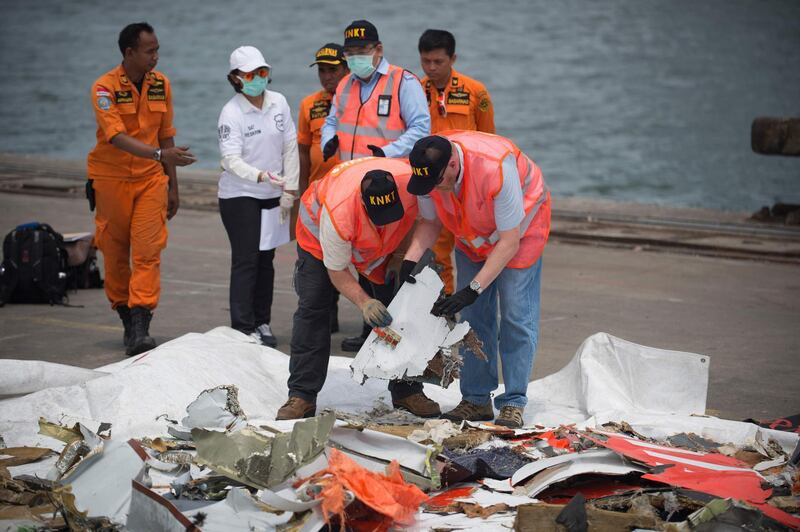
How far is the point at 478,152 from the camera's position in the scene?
17.2 feet

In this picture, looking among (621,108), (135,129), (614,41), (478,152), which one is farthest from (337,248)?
(614,41)

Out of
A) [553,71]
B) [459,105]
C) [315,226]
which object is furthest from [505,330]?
[553,71]

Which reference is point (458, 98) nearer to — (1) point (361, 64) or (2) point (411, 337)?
(1) point (361, 64)

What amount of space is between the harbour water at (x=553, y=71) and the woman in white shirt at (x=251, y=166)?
73.2ft

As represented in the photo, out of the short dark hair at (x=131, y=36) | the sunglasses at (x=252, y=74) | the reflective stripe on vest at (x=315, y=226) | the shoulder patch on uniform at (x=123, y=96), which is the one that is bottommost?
the reflective stripe on vest at (x=315, y=226)

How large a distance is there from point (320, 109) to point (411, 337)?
Answer: 310 centimetres

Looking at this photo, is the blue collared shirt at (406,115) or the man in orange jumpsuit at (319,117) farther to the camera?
the man in orange jumpsuit at (319,117)

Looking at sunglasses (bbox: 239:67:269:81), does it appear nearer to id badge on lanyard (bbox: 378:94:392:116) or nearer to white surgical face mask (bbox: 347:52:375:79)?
white surgical face mask (bbox: 347:52:375:79)

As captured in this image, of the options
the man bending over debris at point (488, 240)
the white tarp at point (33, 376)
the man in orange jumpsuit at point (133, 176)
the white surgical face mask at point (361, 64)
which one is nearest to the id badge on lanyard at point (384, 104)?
the white surgical face mask at point (361, 64)

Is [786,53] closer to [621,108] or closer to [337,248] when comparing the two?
[621,108]

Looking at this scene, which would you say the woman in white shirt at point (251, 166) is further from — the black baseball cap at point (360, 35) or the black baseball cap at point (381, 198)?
the black baseball cap at point (381, 198)

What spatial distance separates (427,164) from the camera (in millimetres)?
4938

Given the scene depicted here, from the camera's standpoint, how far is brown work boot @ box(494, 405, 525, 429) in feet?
18.3

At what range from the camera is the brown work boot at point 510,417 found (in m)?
5.58
